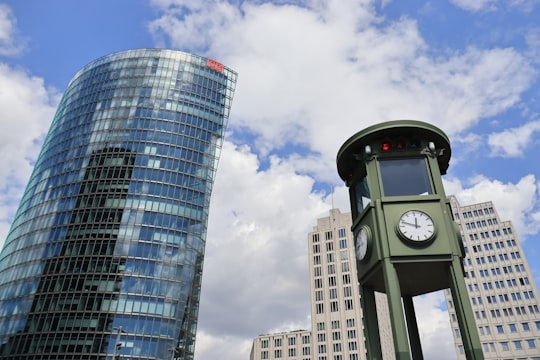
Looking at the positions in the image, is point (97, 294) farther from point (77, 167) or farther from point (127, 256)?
point (77, 167)

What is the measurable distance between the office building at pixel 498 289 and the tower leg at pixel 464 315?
283ft

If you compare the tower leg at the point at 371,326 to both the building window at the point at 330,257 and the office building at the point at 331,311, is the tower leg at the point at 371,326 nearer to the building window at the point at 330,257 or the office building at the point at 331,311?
the office building at the point at 331,311

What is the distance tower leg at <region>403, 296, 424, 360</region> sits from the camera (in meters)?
16.4

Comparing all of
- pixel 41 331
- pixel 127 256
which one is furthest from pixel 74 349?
pixel 127 256

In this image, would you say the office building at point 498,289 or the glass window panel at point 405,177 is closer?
the glass window panel at point 405,177

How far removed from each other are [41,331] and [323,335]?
7884cm

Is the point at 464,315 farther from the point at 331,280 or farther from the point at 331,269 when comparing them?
the point at 331,269

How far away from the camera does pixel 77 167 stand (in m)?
77.3

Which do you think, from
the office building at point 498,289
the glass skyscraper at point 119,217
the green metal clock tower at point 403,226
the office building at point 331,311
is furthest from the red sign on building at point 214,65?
the green metal clock tower at point 403,226

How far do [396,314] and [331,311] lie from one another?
373 ft

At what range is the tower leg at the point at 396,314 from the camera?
13095 millimetres

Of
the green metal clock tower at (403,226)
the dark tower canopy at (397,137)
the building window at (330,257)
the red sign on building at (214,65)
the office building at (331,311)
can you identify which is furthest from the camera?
the building window at (330,257)

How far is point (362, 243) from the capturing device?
1636 centimetres

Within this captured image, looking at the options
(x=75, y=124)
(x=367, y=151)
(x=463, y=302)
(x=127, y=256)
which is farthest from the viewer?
(x=75, y=124)
